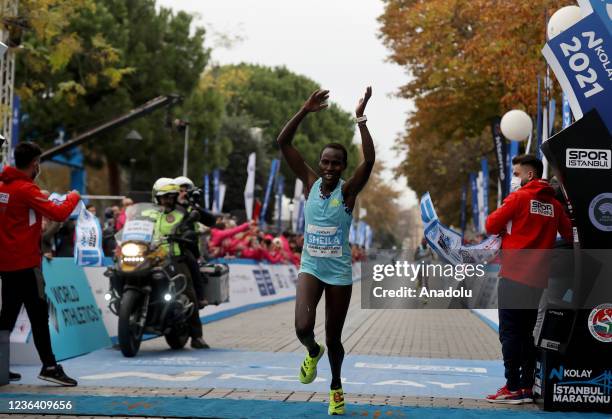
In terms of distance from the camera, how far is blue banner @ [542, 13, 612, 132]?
302 inches

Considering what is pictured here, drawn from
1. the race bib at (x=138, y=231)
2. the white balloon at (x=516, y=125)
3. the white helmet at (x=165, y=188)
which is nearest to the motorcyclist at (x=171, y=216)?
the white helmet at (x=165, y=188)

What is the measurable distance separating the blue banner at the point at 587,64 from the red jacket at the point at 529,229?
0.71 metres

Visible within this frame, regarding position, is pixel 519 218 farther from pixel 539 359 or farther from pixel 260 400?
pixel 260 400

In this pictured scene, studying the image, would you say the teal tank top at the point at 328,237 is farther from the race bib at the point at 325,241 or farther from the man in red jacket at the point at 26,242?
the man in red jacket at the point at 26,242

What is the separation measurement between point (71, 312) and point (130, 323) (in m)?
0.72

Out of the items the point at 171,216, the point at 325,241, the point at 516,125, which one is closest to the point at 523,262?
the point at 325,241

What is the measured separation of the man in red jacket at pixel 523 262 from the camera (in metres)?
8.00

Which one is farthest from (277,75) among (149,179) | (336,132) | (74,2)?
(74,2)

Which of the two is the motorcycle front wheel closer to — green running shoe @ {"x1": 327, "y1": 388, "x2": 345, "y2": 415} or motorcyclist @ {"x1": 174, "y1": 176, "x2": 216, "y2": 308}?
motorcyclist @ {"x1": 174, "y1": 176, "x2": 216, "y2": 308}

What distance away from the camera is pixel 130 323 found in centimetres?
1120

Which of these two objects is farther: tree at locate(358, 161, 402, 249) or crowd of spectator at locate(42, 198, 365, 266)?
tree at locate(358, 161, 402, 249)

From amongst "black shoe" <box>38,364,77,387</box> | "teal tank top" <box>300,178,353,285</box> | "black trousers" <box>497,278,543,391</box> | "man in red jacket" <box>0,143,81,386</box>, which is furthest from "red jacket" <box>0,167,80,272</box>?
"black trousers" <box>497,278,543,391</box>

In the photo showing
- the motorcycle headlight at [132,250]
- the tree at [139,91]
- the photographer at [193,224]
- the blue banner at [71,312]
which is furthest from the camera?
the tree at [139,91]

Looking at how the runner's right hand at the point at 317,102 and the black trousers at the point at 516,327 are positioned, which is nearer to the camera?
the runner's right hand at the point at 317,102
